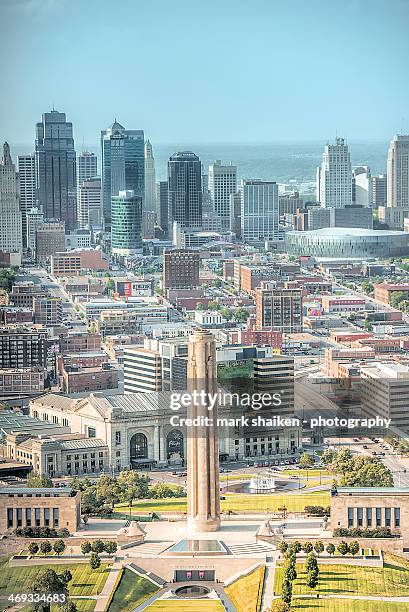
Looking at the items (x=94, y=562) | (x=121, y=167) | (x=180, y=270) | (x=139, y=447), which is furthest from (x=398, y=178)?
(x=94, y=562)

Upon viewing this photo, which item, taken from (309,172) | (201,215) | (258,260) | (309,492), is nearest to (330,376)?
(309,492)

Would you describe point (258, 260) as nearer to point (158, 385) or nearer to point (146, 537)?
point (158, 385)

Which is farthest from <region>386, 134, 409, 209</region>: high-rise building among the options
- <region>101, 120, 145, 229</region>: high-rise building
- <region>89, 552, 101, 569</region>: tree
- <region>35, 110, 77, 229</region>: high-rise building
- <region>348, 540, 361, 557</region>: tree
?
<region>89, 552, 101, 569</region>: tree

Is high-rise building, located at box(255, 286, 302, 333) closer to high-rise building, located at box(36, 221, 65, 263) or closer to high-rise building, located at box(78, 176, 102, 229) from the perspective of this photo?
high-rise building, located at box(36, 221, 65, 263)

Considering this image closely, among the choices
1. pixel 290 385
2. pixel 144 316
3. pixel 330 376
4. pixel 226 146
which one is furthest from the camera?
pixel 226 146

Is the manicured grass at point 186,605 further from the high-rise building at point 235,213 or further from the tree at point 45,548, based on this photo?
the high-rise building at point 235,213
